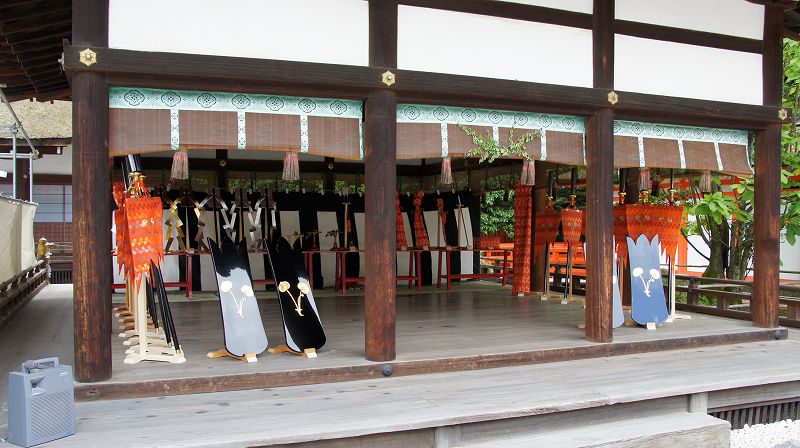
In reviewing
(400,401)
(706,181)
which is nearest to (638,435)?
(400,401)

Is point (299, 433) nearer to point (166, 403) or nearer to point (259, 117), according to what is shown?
point (166, 403)

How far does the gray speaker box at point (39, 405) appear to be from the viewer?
3494mm

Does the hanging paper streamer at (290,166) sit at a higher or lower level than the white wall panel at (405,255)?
higher

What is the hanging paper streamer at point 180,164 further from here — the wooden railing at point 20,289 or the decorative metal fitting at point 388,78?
the wooden railing at point 20,289

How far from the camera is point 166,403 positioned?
4.28 m

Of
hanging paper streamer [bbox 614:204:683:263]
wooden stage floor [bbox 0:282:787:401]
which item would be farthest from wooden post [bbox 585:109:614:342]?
hanging paper streamer [bbox 614:204:683:263]

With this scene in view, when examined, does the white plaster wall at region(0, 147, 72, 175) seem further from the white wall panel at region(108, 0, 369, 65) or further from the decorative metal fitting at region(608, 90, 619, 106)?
the decorative metal fitting at region(608, 90, 619, 106)

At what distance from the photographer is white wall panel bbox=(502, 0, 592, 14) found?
5.76 metres

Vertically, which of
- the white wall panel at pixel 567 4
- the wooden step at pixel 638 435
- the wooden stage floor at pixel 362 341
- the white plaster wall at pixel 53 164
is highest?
the white wall panel at pixel 567 4

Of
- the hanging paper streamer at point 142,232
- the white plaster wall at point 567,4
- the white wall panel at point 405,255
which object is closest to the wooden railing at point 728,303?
the white plaster wall at point 567,4

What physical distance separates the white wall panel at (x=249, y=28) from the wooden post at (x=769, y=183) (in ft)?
15.0

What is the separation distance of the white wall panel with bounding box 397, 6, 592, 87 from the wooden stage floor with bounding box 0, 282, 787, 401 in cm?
242

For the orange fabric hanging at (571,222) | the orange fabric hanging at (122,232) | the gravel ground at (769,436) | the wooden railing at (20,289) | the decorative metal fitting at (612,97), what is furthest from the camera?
the orange fabric hanging at (571,222)

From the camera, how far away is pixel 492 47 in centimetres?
558
